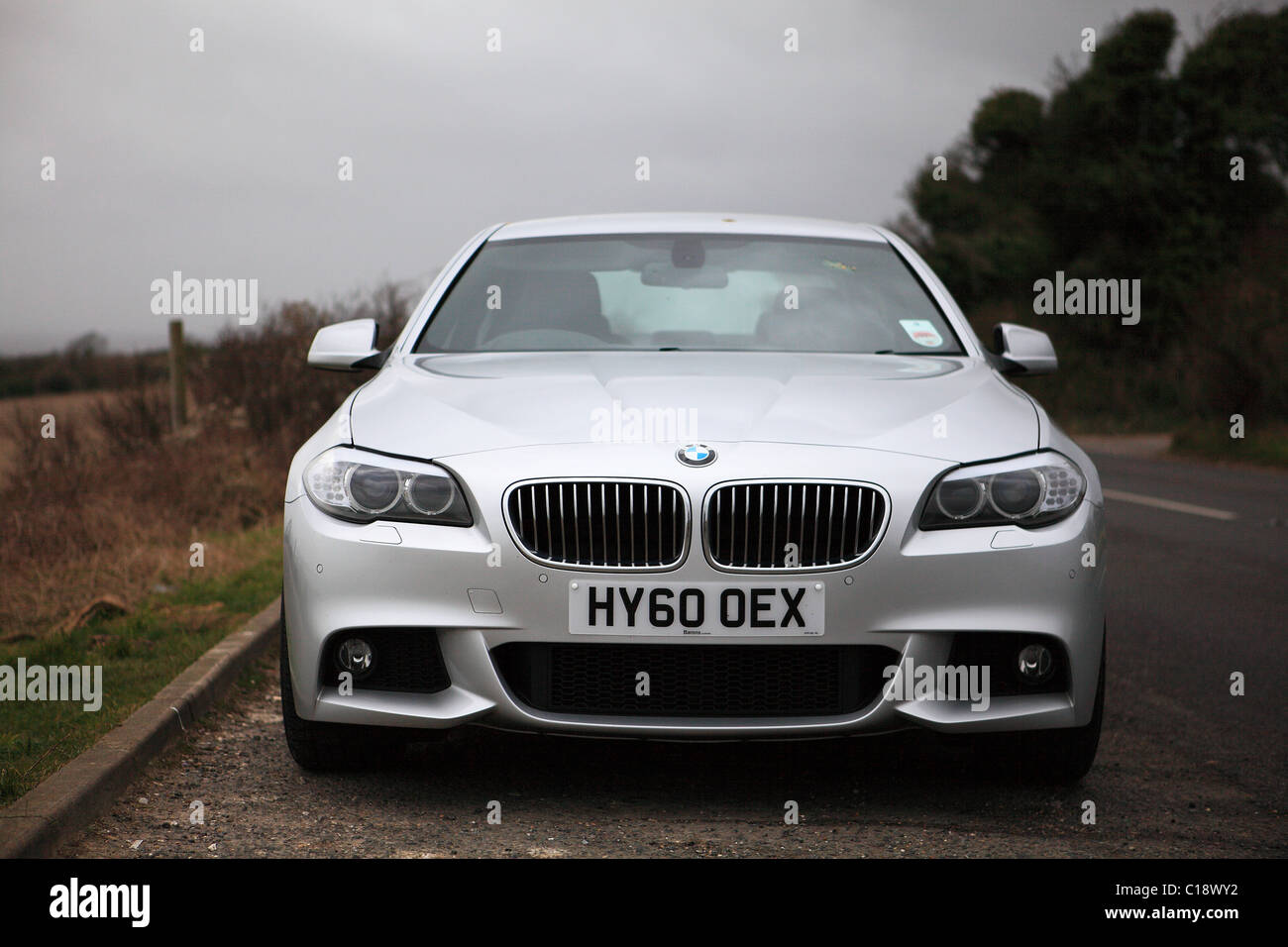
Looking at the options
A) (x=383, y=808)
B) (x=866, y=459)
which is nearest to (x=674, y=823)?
(x=383, y=808)

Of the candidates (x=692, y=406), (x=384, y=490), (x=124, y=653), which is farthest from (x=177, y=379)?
(x=692, y=406)

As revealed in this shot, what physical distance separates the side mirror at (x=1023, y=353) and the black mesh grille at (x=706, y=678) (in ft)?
5.49

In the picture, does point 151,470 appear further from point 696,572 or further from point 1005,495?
point 1005,495

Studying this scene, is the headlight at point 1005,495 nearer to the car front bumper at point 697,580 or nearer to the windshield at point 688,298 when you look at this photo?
the car front bumper at point 697,580

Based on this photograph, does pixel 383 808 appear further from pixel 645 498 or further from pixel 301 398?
pixel 301 398

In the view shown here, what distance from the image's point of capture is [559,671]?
147 inches

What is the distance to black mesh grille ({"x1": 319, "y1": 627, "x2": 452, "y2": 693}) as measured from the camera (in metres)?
3.78

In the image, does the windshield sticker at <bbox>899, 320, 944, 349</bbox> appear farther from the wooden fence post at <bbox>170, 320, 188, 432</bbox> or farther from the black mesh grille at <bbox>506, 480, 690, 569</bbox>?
the wooden fence post at <bbox>170, 320, 188, 432</bbox>

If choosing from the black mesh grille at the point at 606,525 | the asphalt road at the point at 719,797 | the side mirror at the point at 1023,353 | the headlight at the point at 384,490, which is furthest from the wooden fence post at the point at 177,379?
the black mesh grille at the point at 606,525

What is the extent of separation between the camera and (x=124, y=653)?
6012 millimetres

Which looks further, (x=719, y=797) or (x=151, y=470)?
(x=151, y=470)

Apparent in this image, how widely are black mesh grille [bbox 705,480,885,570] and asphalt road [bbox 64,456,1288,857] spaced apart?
26.8 inches

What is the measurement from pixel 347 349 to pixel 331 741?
1.44 meters
